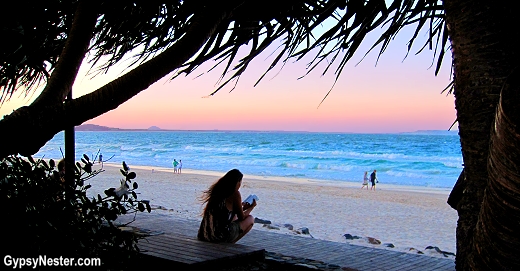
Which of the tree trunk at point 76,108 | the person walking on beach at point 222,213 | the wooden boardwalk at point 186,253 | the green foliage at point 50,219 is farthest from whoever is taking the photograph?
the person walking on beach at point 222,213

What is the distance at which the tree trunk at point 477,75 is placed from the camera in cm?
94

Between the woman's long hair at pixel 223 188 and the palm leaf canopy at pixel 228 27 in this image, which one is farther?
the woman's long hair at pixel 223 188

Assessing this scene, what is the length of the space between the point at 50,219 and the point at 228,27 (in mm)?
1129

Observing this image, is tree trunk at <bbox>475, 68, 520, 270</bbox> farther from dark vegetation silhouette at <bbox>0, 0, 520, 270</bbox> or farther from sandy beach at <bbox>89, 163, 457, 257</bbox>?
sandy beach at <bbox>89, 163, 457, 257</bbox>

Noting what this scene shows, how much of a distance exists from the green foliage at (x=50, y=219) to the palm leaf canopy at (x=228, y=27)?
0.63 metres

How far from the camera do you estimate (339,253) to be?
16.0 feet

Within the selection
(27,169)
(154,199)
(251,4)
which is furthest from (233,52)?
(154,199)

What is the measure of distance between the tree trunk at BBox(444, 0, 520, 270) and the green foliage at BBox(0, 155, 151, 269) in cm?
129

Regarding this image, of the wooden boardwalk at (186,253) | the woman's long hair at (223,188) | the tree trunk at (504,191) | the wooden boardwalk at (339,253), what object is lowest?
the wooden boardwalk at (339,253)

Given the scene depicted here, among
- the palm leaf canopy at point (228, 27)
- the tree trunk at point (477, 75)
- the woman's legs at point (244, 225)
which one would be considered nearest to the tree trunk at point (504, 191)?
the tree trunk at point (477, 75)

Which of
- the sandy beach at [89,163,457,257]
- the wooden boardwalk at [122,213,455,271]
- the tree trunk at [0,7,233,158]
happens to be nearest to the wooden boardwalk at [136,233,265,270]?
the wooden boardwalk at [122,213,455,271]

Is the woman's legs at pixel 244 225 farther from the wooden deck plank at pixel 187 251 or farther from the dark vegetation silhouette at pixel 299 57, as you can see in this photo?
the dark vegetation silhouette at pixel 299 57

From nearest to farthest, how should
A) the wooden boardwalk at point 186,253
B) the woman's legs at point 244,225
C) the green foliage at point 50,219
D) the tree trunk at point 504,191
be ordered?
the tree trunk at point 504,191 → the green foliage at point 50,219 → the wooden boardwalk at point 186,253 → the woman's legs at point 244,225

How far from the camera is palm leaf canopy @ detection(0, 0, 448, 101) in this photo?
177cm
